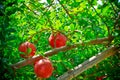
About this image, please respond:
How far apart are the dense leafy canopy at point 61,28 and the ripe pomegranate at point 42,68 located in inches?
2.3

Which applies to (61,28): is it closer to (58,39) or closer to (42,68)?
(58,39)

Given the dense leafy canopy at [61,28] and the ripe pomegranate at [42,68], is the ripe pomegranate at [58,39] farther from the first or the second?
the ripe pomegranate at [42,68]

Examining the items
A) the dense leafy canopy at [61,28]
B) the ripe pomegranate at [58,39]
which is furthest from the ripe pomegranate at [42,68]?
the ripe pomegranate at [58,39]

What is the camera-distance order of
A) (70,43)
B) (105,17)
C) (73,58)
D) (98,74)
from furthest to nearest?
(98,74) < (73,58) < (105,17) < (70,43)

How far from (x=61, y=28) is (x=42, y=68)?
1.94ft

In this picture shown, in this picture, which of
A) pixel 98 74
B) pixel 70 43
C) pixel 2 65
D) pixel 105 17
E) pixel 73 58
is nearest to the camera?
pixel 2 65

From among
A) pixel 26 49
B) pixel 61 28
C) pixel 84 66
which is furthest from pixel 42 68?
pixel 61 28

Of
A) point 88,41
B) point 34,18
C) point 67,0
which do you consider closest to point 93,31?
point 88,41

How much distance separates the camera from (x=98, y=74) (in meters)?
3.31

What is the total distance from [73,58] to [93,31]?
48 cm

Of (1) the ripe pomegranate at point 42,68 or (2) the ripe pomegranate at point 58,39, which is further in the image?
(2) the ripe pomegranate at point 58,39

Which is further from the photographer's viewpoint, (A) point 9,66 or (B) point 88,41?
(B) point 88,41

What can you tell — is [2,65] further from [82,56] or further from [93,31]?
[82,56]

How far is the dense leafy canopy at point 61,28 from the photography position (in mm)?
2138
